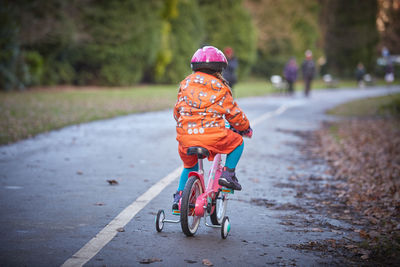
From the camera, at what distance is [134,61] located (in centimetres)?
3812

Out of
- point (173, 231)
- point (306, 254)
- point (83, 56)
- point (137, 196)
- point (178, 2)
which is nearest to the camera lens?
point (306, 254)

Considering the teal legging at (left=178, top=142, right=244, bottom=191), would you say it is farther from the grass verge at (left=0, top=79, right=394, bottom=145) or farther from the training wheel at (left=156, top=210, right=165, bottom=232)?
the grass verge at (left=0, top=79, right=394, bottom=145)

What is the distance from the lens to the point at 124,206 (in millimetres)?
6797

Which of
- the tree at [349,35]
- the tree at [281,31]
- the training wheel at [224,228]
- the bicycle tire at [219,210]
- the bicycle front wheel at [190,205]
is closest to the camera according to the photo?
the bicycle front wheel at [190,205]

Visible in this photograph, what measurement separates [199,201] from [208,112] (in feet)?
2.57

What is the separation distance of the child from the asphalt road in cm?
61

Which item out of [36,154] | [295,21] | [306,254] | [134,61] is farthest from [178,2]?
[306,254]

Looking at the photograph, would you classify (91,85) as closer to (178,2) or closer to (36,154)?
(178,2)

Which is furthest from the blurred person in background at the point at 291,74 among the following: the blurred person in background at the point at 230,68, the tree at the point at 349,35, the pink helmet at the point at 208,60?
the tree at the point at 349,35

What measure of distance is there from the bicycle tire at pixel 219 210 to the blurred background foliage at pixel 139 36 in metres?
13.1

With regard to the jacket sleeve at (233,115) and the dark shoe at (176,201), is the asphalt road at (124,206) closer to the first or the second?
the dark shoe at (176,201)

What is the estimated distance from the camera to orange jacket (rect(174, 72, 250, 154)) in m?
5.40

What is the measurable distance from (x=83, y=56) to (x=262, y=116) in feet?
67.4

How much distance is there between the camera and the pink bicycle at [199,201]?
5.34 metres
